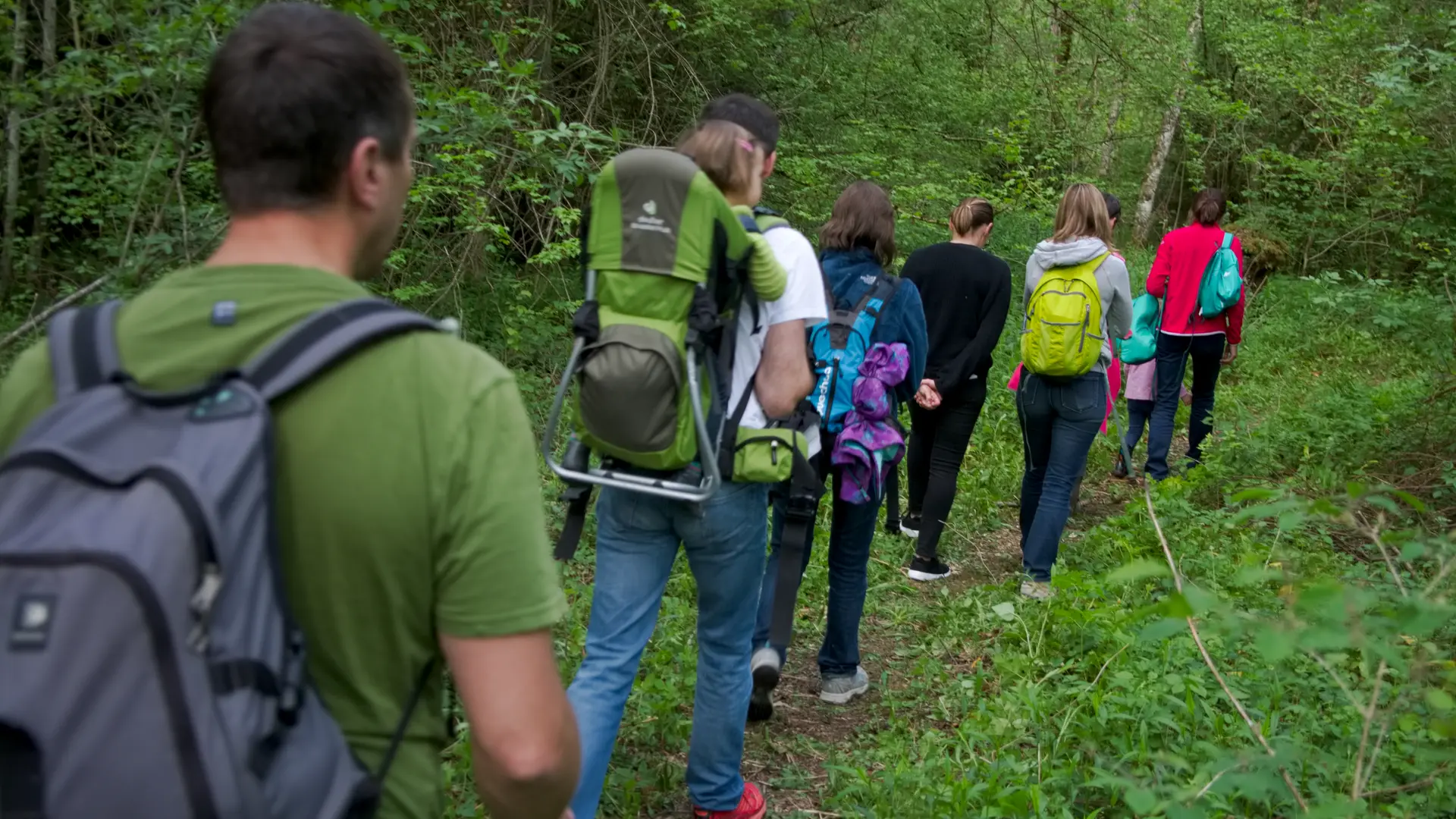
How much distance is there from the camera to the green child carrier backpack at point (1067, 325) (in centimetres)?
530

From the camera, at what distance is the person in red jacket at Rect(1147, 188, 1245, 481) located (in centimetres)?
766

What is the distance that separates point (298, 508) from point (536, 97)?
4.33 m

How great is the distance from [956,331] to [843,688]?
6.92 ft

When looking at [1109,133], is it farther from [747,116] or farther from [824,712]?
[747,116]

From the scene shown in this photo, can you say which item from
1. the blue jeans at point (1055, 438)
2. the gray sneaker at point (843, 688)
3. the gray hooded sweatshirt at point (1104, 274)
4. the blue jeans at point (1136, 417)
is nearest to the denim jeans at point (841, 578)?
the gray sneaker at point (843, 688)

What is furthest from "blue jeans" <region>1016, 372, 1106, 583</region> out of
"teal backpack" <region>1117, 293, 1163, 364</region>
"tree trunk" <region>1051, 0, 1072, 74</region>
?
"tree trunk" <region>1051, 0, 1072, 74</region>

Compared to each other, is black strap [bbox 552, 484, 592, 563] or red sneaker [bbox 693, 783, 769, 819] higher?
black strap [bbox 552, 484, 592, 563]

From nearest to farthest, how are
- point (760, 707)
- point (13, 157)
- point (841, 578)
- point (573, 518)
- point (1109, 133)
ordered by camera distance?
1. point (573, 518)
2. point (760, 707)
3. point (841, 578)
4. point (13, 157)
5. point (1109, 133)

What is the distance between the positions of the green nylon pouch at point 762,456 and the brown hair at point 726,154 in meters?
0.67

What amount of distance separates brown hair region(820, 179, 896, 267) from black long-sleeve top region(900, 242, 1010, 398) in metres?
1.59

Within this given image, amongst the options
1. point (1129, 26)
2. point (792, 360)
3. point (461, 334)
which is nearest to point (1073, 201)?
point (792, 360)

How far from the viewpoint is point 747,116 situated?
3.03 meters

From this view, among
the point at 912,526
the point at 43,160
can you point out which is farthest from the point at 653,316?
the point at 43,160

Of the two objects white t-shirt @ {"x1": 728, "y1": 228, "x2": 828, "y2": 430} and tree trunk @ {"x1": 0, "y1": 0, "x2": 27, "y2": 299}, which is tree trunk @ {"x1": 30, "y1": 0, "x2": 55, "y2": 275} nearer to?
tree trunk @ {"x1": 0, "y1": 0, "x2": 27, "y2": 299}
